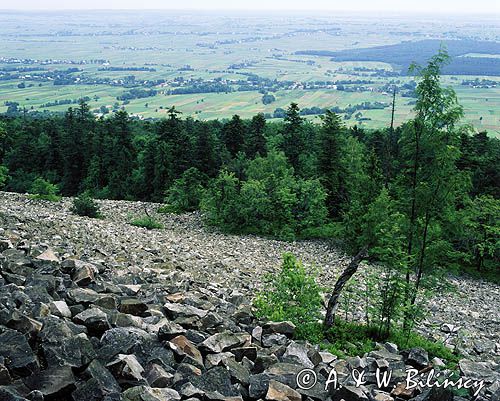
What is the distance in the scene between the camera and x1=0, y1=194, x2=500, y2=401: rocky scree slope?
7895 millimetres

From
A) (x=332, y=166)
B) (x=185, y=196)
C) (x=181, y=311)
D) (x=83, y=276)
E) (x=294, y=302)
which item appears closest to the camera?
(x=181, y=311)

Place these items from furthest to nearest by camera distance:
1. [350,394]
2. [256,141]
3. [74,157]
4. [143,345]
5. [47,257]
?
[74,157], [256,141], [47,257], [143,345], [350,394]

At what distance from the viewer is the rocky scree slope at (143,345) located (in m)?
7.89

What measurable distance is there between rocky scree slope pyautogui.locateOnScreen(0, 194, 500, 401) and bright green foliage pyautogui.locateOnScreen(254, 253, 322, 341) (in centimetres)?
52

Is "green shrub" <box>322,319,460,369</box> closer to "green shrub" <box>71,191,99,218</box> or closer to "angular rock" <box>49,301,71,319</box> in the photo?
"angular rock" <box>49,301,71,319</box>

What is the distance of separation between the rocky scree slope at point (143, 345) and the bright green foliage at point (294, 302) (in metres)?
0.52

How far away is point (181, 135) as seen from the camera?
165ft

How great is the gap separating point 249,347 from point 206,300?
380 centimetres

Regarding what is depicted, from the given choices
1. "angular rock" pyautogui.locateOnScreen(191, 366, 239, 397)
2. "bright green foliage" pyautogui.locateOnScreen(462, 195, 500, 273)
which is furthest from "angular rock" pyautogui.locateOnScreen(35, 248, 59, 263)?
"bright green foliage" pyautogui.locateOnScreen(462, 195, 500, 273)

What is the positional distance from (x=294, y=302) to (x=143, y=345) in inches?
190

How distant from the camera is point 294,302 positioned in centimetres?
1298

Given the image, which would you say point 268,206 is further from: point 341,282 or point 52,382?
point 52,382

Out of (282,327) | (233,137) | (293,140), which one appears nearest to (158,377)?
(282,327)

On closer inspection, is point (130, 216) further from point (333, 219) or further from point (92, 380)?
point (92, 380)
